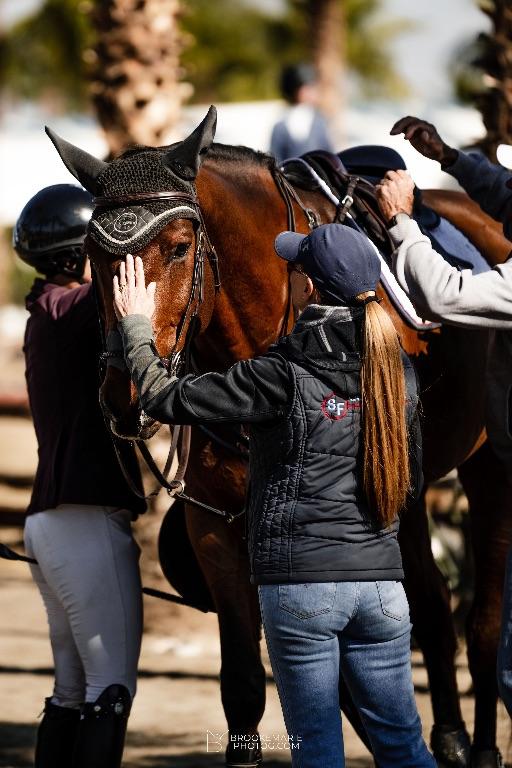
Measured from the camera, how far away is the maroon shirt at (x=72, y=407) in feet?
14.4

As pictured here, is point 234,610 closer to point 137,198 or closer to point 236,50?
point 137,198

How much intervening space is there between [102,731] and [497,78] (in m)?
5.09

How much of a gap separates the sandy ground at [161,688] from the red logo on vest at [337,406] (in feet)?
7.67

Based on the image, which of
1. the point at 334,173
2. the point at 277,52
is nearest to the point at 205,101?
the point at 277,52

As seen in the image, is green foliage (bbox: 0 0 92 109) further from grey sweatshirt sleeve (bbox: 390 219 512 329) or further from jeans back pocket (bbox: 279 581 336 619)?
jeans back pocket (bbox: 279 581 336 619)

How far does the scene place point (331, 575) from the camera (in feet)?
10.9

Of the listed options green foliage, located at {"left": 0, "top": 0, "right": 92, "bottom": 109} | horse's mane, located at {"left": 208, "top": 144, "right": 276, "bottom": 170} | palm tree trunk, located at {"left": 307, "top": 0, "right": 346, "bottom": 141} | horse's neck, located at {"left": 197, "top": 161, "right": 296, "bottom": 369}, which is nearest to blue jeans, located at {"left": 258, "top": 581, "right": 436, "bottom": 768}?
horse's neck, located at {"left": 197, "top": 161, "right": 296, "bottom": 369}

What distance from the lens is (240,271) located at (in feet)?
13.8

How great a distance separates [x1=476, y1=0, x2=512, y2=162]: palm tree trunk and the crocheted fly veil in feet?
12.9

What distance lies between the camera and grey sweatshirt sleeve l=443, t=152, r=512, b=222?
4.39 m

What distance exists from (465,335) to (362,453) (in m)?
1.52

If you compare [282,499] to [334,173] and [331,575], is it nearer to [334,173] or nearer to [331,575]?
[331,575]

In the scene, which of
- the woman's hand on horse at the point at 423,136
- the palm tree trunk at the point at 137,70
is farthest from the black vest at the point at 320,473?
the palm tree trunk at the point at 137,70

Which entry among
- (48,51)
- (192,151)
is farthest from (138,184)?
(48,51)
